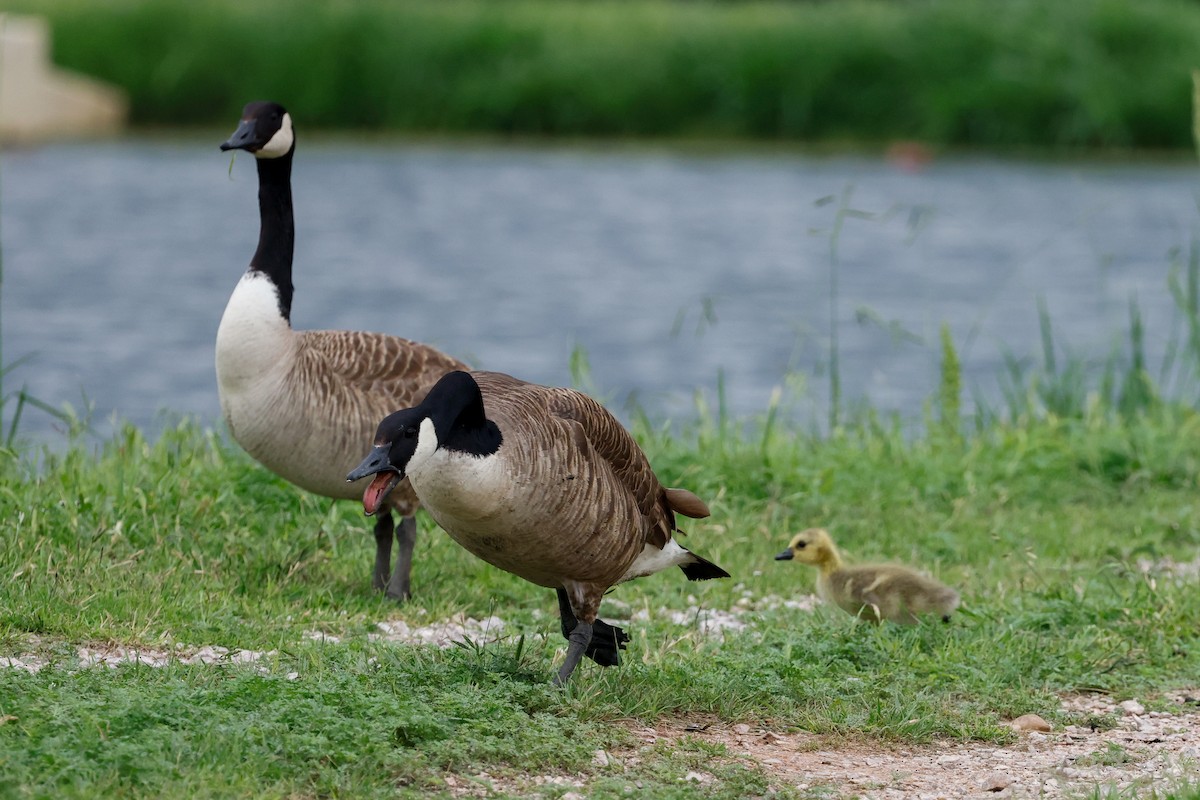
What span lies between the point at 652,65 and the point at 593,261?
258 inches

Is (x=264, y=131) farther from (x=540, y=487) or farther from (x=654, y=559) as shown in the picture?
(x=540, y=487)

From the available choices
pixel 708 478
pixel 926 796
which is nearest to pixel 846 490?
pixel 708 478

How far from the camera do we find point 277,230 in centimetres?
697

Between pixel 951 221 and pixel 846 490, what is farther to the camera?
pixel 951 221

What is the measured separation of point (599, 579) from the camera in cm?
518

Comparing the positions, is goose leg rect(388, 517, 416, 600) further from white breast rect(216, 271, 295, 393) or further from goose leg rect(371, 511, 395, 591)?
white breast rect(216, 271, 295, 393)

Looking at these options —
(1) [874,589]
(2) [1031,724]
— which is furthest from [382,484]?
(1) [874,589]

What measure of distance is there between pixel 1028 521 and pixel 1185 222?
14787 millimetres

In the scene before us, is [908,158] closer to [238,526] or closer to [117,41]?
[117,41]

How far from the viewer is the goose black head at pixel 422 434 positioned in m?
4.58

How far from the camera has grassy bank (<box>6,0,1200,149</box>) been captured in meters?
25.2

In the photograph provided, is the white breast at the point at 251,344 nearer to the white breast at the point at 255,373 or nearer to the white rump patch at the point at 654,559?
the white breast at the point at 255,373

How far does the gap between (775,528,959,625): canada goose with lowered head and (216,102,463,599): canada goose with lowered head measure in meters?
1.73

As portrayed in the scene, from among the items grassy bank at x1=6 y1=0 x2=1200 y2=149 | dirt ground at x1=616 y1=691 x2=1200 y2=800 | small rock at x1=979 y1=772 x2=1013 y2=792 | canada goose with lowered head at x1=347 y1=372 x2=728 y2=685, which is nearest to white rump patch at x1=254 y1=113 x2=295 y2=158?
canada goose with lowered head at x1=347 y1=372 x2=728 y2=685
